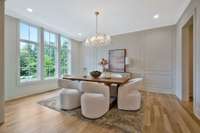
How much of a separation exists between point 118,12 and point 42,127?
12.1ft

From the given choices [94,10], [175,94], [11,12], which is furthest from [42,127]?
[175,94]

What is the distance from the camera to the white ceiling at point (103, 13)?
11.4 ft

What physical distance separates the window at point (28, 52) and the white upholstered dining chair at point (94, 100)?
2.91 metres

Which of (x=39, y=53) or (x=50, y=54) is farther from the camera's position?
(x=50, y=54)

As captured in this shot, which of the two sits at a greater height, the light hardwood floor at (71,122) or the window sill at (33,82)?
the window sill at (33,82)

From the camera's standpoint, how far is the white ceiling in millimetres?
3482

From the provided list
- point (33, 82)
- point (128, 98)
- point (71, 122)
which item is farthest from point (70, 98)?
point (33, 82)

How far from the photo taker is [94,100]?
280cm

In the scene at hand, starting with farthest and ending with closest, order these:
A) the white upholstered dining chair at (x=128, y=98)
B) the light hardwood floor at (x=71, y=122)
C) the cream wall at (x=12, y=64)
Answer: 1. the cream wall at (x=12, y=64)
2. the white upholstered dining chair at (x=128, y=98)
3. the light hardwood floor at (x=71, y=122)

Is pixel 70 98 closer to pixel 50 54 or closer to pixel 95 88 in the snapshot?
pixel 95 88

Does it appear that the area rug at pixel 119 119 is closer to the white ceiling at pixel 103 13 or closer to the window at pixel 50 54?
the window at pixel 50 54

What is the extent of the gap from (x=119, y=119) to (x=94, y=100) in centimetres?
66

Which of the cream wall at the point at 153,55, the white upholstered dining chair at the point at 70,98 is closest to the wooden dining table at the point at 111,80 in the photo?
the white upholstered dining chair at the point at 70,98

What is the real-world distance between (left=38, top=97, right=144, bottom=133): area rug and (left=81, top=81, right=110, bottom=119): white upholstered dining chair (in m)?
0.12
